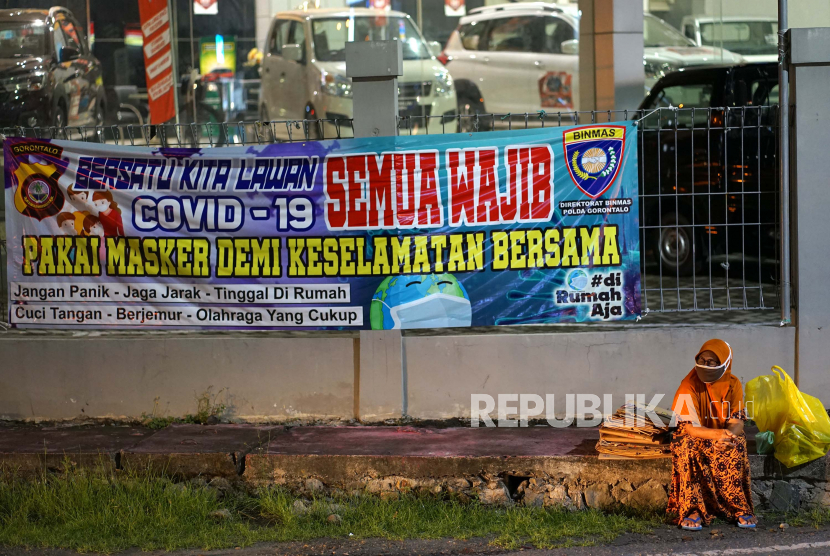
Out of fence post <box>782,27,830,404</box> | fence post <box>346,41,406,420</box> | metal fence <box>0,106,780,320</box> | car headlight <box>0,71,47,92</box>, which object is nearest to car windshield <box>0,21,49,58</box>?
car headlight <box>0,71,47,92</box>

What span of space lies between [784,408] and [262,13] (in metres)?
11.4

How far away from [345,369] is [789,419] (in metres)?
2.69

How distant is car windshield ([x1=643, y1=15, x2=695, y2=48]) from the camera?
14055 mm

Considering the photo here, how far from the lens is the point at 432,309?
5918mm

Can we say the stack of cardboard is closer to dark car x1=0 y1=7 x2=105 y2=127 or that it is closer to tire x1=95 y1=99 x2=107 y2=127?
dark car x1=0 y1=7 x2=105 y2=127

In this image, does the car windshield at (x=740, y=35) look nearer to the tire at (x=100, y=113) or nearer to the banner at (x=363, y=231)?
the tire at (x=100, y=113)

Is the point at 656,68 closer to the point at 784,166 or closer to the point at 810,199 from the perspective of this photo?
the point at 784,166

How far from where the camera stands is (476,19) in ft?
45.8

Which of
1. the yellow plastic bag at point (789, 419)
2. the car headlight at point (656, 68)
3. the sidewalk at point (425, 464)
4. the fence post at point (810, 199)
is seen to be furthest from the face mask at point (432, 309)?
the car headlight at point (656, 68)

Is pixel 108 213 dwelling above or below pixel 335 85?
below

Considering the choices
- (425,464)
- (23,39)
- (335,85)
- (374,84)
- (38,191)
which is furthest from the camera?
(335,85)

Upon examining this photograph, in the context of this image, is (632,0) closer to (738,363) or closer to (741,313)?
(741,313)

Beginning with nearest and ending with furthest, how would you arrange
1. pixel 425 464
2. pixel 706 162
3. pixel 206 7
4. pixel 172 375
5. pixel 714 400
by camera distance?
pixel 714 400 < pixel 425 464 < pixel 172 375 < pixel 706 162 < pixel 206 7

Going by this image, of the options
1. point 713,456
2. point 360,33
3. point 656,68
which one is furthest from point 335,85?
point 713,456
